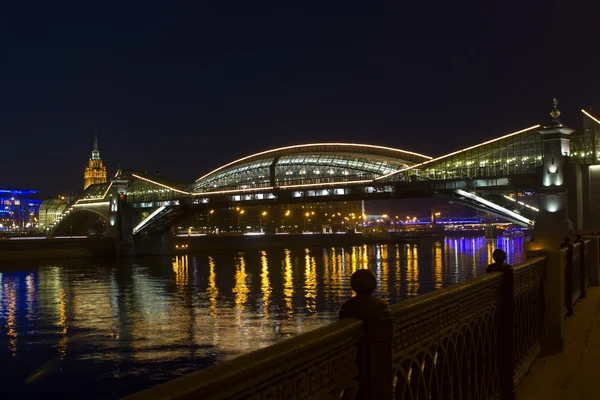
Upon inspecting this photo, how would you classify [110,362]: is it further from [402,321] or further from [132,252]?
[132,252]

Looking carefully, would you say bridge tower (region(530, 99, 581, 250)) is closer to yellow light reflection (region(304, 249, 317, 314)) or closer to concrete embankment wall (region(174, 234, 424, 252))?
yellow light reflection (region(304, 249, 317, 314))

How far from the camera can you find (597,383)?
8.05 m

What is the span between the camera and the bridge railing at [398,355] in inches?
119

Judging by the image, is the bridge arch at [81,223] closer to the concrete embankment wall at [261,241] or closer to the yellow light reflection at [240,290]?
the concrete embankment wall at [261,241]

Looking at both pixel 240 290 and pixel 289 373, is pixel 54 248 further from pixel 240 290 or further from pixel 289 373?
pixel 289 373

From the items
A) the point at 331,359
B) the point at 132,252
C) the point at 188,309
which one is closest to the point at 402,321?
the point at 331,359

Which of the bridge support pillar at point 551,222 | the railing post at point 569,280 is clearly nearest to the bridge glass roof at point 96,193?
the bridge support pillar at point 551,222

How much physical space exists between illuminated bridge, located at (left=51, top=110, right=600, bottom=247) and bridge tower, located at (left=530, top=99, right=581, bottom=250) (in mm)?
84

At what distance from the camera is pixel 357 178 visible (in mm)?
72625

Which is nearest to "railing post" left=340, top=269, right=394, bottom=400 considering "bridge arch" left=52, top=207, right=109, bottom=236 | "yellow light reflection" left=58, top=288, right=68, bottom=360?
"yellow light reflection" left=58, top=288, right=68, bottom=360

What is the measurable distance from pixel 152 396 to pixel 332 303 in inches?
1208

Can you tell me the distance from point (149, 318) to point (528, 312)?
22.8m

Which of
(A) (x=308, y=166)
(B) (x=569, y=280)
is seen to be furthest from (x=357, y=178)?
Result: (B) (x=569, y=280)

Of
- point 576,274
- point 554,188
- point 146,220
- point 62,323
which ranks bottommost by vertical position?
point 62,323
